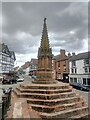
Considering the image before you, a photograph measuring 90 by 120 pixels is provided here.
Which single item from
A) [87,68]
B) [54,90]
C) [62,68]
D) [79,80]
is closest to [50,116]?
[54,90]

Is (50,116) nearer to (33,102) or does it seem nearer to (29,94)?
(33,102)

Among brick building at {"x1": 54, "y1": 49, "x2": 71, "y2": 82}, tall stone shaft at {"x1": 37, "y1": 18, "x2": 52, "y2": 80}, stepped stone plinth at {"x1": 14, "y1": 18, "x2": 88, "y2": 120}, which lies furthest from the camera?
brick building at {"x1": 54, "y1": 49, "x2": 71, "y2": 82}

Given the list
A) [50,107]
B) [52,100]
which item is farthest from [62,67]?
[50,107]

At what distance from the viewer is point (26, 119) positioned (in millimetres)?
5359

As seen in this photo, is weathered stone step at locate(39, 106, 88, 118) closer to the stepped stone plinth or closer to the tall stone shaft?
the stepped stone plinth

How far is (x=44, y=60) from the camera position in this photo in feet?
43.4

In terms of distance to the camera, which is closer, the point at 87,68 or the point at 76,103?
the point at 76,103

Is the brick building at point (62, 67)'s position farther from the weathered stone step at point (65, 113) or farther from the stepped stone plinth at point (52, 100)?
the weathered stone step at point (65, 113)

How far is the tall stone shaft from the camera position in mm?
12898

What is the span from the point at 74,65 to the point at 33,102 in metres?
33.4

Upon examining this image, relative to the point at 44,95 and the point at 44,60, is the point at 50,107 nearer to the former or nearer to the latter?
the point at 44,95

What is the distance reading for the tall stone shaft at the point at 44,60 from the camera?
12.9m

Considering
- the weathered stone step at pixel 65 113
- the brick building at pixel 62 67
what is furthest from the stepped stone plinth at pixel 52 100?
the brick building at pixel 62 67

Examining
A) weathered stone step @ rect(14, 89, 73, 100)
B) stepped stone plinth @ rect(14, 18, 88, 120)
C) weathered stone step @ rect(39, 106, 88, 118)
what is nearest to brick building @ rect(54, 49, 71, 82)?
stepped stone plinth @ rect(14, 18, 88, 120)
